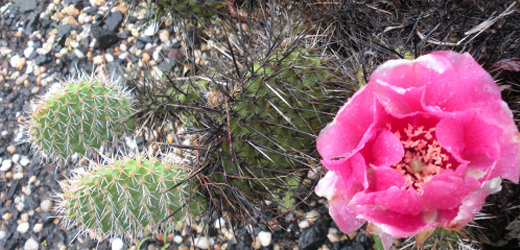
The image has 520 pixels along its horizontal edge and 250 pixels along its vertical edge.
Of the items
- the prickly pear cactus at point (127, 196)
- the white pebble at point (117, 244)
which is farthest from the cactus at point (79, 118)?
the white pebble at point (117, 244)

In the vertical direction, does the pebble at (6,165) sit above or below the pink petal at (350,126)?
below

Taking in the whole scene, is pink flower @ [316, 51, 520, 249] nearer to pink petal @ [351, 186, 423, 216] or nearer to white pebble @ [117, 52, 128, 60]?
pink petal @ [351, 186, 423, 216]

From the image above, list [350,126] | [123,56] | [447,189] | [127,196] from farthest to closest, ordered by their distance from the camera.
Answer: [123,56]
[127,196]
[350,126]
[447,189]

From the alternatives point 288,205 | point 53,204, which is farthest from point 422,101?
point 53,204

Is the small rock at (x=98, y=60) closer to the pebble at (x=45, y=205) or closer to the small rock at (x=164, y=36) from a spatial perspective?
the small rock at (x=164, y=36)

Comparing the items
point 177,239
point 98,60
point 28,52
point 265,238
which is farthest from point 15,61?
point 265,238

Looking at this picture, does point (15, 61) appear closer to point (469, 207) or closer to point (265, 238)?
point (265, 238)

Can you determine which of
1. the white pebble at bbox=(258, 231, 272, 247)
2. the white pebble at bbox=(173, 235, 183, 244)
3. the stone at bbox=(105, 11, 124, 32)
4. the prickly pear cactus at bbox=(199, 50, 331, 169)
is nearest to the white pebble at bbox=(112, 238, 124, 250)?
the white pebble at bbox=(173, 235, 183, 244)
